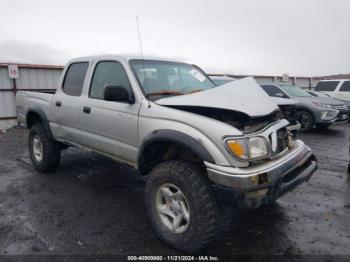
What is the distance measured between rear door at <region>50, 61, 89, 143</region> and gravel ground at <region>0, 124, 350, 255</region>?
0.85 meters

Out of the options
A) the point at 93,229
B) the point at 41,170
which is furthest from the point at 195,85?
the point at 41,170

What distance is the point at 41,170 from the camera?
535 cm

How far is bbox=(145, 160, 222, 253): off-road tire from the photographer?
105 inches

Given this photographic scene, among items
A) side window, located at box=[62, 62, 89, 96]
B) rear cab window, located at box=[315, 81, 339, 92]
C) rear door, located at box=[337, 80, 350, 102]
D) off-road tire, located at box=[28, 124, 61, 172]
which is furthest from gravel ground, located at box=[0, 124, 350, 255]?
rear cab window, located at box=[315, 81, 339, 92]

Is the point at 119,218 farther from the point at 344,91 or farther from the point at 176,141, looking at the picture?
the point at 344,91

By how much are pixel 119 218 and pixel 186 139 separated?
151cm

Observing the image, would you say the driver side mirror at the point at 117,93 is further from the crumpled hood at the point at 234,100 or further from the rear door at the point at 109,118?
the crumpled hood at the point at 234,100

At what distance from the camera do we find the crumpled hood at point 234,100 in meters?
2.96

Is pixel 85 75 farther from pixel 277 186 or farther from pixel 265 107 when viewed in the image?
pixel 277 186

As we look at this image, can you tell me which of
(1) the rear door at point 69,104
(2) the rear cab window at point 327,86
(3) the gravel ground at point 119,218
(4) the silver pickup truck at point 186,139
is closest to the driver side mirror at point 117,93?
(4) the silver pickup truck at point 186,139

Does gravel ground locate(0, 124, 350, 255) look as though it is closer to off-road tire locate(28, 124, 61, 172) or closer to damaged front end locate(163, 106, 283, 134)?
off-road tire locate(28, 124, 61, 172)

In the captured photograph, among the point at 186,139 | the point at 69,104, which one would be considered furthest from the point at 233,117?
the point at 69,104

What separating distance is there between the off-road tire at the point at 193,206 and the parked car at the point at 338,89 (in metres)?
12.9

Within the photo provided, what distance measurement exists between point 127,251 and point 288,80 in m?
20.0
